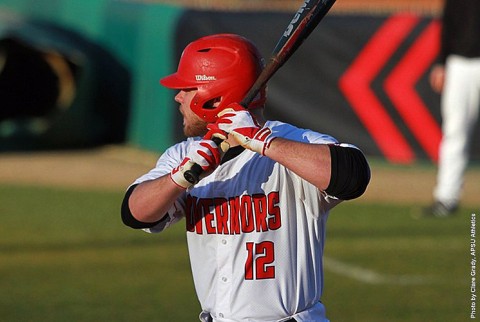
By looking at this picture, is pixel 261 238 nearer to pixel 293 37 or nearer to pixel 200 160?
pixel 200 160

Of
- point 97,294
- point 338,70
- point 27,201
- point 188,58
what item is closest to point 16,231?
point 27,201

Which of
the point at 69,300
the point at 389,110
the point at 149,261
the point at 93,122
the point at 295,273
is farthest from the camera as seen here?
the point at 93,122

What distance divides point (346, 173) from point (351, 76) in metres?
11.4

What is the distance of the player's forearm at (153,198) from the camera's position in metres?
4.04

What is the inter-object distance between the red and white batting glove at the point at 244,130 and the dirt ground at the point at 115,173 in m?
8.78

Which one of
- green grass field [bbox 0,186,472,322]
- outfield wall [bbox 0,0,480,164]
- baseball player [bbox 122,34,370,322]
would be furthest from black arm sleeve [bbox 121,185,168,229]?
outfield wall [bbox 0,0,480,164]

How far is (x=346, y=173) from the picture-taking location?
155 inches

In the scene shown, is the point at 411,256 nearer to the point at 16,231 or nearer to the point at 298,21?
the point at 16,231

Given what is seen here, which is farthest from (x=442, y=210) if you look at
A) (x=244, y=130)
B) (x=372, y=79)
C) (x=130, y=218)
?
(x=244, y=130)

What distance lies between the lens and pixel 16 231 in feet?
36.1

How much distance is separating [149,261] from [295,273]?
5.71 metres

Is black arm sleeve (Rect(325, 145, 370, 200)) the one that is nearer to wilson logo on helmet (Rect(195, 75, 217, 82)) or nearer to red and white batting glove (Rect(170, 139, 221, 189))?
red and white batting glove (Rect(170, 139, 221, 189))

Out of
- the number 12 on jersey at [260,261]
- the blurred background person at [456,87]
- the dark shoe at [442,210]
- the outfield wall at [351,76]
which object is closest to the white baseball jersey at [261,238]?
the number 12 on jersey at [260,261]

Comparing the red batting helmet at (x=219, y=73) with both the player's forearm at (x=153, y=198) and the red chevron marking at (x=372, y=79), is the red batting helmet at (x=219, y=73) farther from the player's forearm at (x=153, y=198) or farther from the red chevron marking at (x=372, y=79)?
the red chevron marking at (x=372, y=79)
